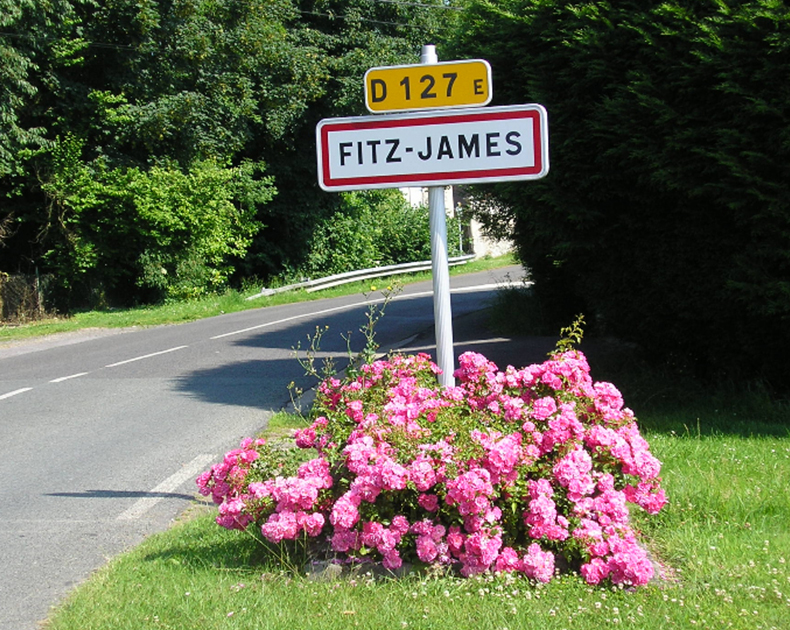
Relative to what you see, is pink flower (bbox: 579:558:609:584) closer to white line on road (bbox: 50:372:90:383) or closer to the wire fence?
white line on road (bbox: 50:372:90:383)

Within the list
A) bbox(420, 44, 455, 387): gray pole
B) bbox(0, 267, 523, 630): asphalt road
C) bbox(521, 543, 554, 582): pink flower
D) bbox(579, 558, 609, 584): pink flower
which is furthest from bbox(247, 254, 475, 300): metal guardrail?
bbox(579, 558, 609, 584): pink flower

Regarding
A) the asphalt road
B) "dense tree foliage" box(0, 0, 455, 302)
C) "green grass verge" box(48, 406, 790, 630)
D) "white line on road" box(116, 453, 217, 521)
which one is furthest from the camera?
"dense tree foliage" box(0, 0, 455, 302)

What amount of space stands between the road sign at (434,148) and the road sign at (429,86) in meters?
0.08

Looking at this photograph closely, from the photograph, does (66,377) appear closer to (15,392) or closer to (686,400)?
(15,392)

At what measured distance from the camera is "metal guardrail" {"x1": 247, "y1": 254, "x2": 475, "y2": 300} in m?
27.0

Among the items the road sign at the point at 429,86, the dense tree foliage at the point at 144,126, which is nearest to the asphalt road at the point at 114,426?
the road sign at the point at 429,86

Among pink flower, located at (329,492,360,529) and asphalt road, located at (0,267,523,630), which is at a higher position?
pink flower, located at (329,492,360,529)

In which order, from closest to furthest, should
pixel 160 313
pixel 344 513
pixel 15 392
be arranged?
pixel 344 513 < pixel 15 392 < pixel 160 313

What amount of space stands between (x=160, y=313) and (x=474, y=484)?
18.9m

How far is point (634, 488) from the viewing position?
4.51 meters

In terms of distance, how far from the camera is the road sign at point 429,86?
15.4 feet

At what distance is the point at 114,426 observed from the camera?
8664 mm

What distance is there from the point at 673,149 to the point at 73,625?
5.54 metres

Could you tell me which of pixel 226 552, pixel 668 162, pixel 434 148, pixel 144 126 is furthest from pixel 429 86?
pixel 144 126
